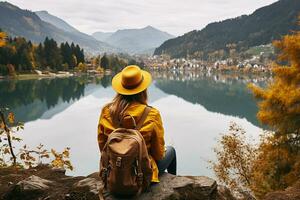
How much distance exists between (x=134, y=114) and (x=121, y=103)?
0.24 m

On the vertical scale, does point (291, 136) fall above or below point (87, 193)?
below

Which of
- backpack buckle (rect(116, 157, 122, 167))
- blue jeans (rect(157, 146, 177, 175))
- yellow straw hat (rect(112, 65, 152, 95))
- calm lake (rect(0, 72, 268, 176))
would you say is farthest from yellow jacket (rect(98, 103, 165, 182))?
calm lake (rect(0, 72, 268, 176))

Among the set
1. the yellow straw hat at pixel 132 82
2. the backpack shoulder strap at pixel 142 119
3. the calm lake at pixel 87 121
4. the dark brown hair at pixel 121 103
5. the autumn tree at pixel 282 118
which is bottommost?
the calm lake at pixel 87 121

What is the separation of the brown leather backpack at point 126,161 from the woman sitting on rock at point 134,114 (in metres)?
0.10

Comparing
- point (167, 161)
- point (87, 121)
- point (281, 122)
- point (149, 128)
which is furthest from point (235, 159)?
point (87, 121)

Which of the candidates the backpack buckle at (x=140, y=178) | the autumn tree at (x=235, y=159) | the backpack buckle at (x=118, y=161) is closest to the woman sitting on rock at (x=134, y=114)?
the backpack buckle at (x=140, y=178)

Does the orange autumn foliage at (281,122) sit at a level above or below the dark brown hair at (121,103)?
below

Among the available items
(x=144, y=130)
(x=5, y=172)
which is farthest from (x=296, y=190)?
(x=5, y=172)

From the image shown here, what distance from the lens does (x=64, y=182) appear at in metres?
6.17

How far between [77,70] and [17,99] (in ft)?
208

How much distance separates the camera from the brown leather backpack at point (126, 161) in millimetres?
4027

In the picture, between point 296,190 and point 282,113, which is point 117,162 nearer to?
point 296,190

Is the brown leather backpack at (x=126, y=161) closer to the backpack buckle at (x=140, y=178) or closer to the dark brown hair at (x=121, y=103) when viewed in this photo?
the backpack buckle at (x=140, y=178)

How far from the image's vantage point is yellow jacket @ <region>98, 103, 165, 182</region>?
4.26 meters
